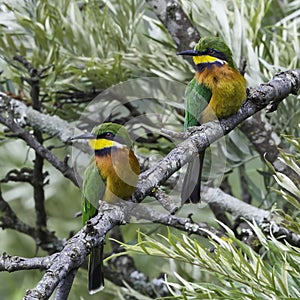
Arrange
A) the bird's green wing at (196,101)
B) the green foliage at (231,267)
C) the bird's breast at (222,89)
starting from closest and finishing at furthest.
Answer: the green foliage at (231,267)
the bird's breast at (222,89)
the bird's green wing at (196,101)

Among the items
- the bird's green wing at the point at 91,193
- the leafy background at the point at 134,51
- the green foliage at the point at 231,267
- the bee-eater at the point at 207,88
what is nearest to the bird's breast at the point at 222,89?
the bee-eater at the point at 207,88

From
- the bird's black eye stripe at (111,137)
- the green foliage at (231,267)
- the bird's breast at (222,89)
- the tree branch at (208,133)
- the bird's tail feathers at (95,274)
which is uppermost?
the tree branch at (208,133)

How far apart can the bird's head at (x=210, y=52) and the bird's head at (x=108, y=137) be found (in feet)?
0.62

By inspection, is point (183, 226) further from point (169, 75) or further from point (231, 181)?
point (231, 181)

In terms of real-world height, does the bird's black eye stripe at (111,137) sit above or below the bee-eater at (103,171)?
above

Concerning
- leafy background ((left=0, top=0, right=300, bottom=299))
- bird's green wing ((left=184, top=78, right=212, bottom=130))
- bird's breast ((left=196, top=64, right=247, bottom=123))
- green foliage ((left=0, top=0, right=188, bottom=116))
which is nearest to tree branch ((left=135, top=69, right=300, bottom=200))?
bird's breast ((left=196, top=64, right=247, bottom=123))

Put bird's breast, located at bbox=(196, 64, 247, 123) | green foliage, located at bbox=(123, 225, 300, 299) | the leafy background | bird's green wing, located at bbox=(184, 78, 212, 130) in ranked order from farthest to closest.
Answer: the leafy background < bird's green wing, located at bbox=(184, 78, 212, 130) < bird's breast, located at bbox=(196, 64, 247, 123) < green foliage, located at bbox=(123, 225, 300, 299)

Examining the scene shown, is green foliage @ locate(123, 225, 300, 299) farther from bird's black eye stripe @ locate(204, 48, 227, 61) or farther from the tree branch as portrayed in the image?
bird's black eye stripe @ locate(204, 48, 227, 61)

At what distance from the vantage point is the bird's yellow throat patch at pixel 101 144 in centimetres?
132

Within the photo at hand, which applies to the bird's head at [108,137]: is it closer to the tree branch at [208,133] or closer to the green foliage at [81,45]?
the green foliage at [81,45]

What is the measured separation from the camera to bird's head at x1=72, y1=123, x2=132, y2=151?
1319 mm

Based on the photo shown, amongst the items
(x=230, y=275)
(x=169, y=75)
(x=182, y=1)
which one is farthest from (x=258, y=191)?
(x=230, y=275)

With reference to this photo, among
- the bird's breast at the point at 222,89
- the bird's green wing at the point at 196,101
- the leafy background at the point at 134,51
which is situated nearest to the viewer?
the bird's breast at the point at 222,89

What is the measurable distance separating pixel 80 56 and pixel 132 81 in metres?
0.13
